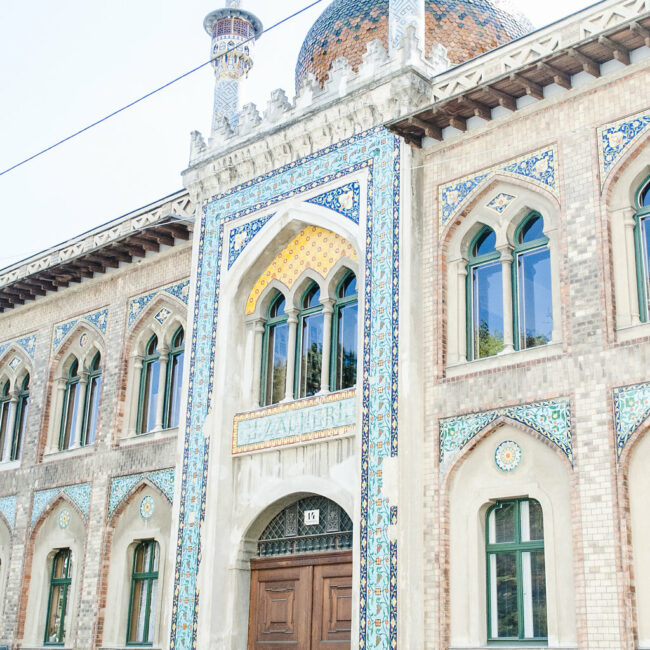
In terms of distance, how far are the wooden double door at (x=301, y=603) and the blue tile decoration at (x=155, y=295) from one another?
4.67 meters

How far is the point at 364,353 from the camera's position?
12758mm

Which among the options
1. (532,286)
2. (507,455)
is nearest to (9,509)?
(507,455)

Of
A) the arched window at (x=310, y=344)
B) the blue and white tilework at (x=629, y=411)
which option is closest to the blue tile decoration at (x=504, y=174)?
the arched window at (x=310, y=344)

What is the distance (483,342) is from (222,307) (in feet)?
13.8

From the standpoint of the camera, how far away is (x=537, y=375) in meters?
11.3

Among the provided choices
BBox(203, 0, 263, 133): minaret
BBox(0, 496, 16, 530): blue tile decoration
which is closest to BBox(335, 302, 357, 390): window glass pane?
BBox(203, 0, 263, 133): minaret

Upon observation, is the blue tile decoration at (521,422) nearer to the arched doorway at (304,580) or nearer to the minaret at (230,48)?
the arched doorway at (304,580)

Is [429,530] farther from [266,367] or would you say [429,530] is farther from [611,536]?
[266,367]

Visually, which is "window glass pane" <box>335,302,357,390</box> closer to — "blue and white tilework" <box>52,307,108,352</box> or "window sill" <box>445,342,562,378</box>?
"window sill" <box>445,342,562,378</box>

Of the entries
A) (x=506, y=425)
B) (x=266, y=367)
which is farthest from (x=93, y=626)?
(x=506, y=425)

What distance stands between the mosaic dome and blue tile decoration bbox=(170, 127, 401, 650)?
3.72 metres

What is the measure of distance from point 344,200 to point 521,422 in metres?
4.14

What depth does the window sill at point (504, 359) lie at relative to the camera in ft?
37.4

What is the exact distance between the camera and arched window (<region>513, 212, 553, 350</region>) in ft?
38.7
